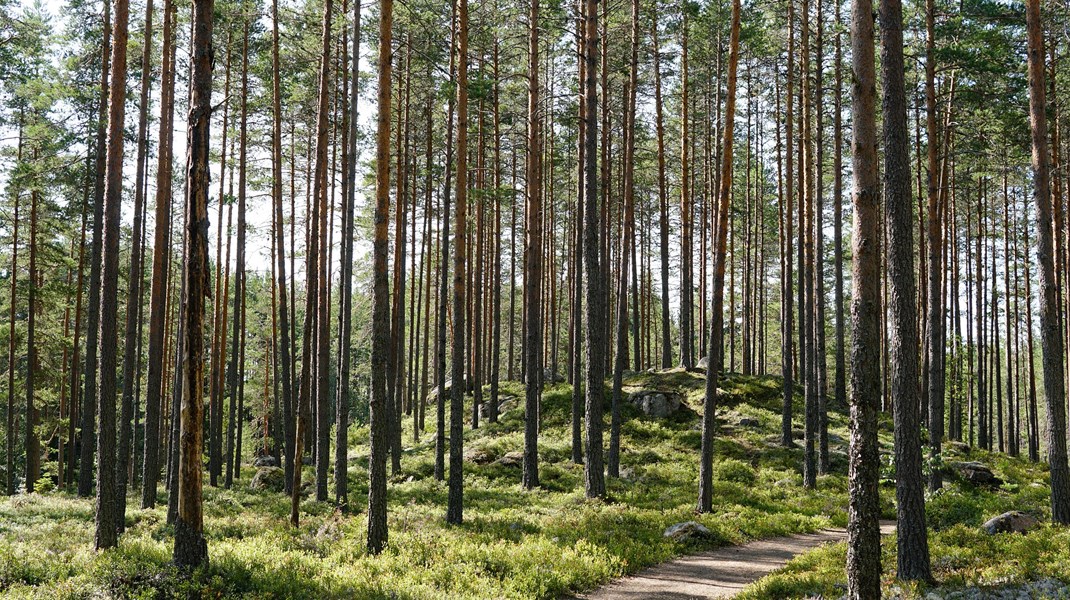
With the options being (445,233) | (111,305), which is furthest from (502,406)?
(111,305)

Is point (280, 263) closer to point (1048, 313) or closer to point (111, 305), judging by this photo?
point (111, 305)

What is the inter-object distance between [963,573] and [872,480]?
2908 millimetres

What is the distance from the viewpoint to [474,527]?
1238 cm

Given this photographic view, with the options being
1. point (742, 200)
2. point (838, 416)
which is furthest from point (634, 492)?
point (742, 200)

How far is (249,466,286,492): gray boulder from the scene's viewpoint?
72.0 feet

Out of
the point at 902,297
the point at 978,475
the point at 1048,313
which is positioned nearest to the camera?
the point at 902,297

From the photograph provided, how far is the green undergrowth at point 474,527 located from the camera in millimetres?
8375

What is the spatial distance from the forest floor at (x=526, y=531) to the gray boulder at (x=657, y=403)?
0.43 meters

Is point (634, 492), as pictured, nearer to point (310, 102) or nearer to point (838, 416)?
point (838, 416)

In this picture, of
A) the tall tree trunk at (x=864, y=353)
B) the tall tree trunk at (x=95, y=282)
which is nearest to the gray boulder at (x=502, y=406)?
the tall tree trunk at (x=95, y=282)

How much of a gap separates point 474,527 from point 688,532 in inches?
157

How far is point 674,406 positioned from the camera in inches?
982

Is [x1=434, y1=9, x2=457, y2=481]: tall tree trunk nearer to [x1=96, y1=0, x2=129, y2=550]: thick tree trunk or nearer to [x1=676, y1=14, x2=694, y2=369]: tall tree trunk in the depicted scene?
[x1=96, y1=0, x2=129, y2=550]: thick tree trunk

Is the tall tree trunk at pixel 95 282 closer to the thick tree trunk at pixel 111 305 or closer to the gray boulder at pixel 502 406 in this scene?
the thick tree trunk at pixel 111 305
